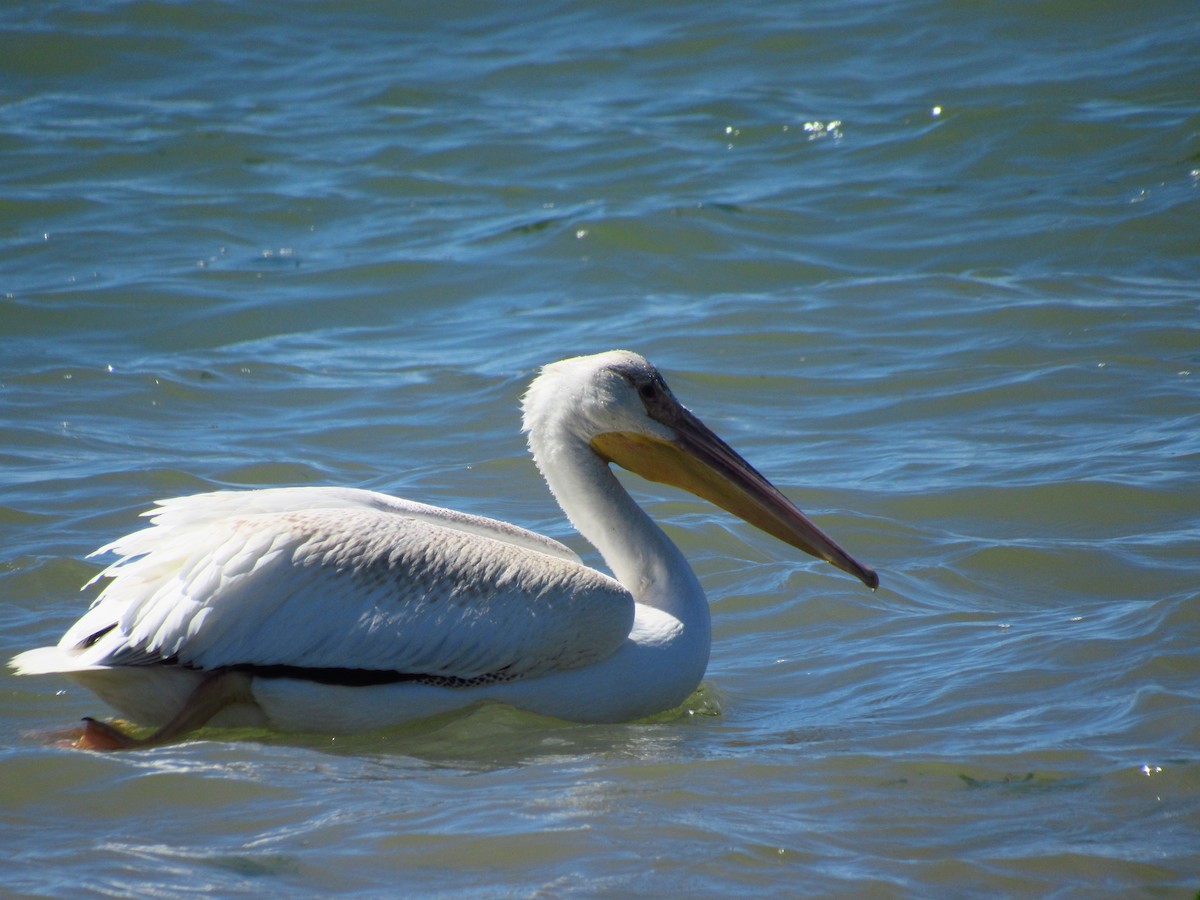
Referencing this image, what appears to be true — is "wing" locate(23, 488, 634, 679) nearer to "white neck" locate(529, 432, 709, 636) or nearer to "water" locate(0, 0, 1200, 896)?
"water" locate(0, 0, 1200, 896)

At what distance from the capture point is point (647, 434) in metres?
4.67

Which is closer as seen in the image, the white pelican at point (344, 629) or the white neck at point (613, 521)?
the white pelican at point (344, 629)

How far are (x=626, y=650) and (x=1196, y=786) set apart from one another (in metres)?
1.59

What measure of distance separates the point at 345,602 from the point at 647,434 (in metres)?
1.15

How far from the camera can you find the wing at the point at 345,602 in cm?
402

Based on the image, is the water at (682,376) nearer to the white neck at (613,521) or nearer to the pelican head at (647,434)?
the white neck at (613,521)

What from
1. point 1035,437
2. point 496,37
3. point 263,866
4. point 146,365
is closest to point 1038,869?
point 263,866

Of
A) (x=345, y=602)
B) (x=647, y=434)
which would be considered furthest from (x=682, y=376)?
(x=345, y=602)

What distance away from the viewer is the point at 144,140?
12.4 metres

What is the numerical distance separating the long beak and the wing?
582mm

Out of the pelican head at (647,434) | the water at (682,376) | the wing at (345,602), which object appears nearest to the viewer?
the water at (682,376)

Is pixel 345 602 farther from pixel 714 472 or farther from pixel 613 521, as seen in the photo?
pixel 714 472

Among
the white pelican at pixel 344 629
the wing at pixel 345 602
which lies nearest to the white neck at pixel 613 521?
the white pelican at pixel 344 629

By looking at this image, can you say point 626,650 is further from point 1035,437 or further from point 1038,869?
point 1035,437
